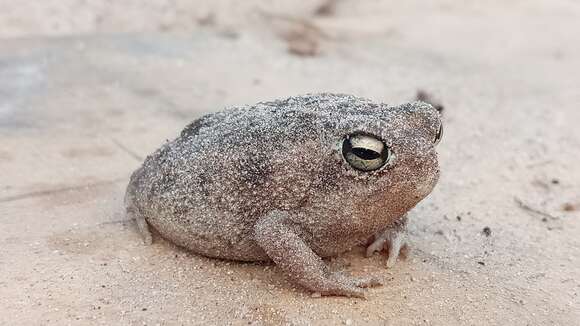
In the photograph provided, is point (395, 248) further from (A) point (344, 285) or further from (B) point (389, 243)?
(A) point (344, 285)

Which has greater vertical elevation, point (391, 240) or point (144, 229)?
point (391, 240)

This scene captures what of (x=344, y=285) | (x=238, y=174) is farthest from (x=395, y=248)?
(x=238, y=174)

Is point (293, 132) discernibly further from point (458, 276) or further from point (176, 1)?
point (176, 1)

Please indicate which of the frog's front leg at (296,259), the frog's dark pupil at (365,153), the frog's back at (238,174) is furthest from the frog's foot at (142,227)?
the frog's dark pupil at (365,153)

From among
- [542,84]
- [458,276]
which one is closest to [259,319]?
[458,276]

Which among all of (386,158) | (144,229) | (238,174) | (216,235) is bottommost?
(144,229)

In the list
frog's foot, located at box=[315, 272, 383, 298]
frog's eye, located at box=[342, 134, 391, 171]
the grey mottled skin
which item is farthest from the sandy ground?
frog's eye, located at box=[342, 134, 391, 171]
